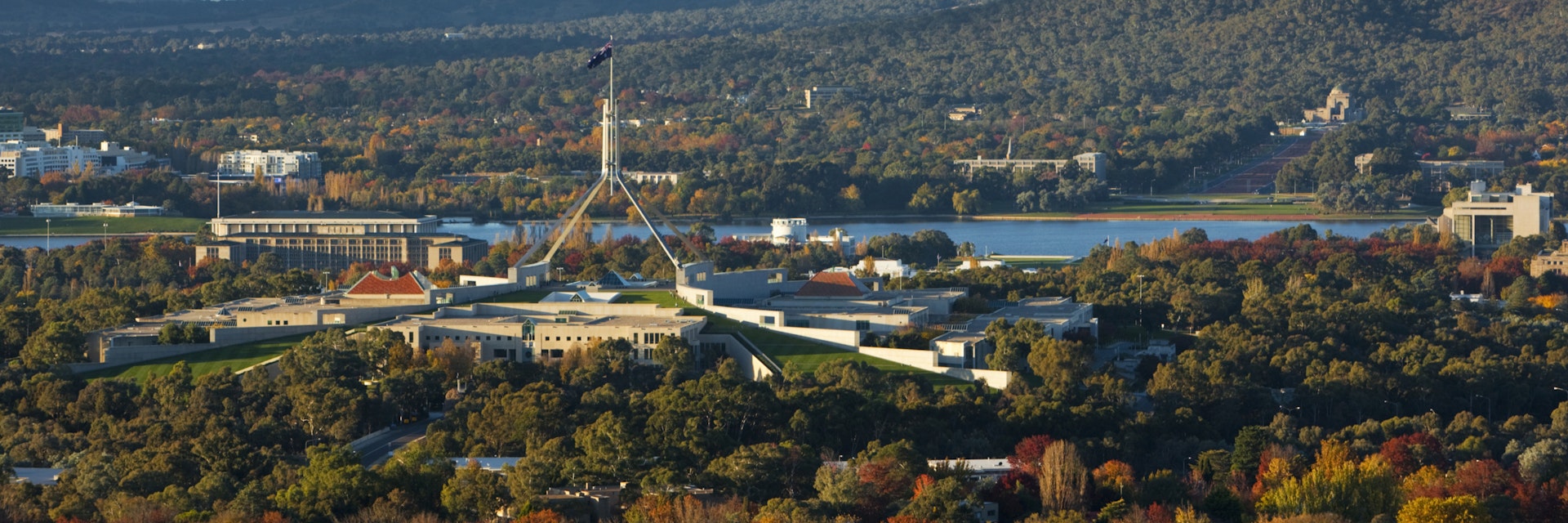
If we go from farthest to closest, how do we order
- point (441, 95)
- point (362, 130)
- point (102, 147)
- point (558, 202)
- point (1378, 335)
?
point (441, 95), point (362, 130), point (102, 147), point (558, 202), point (1378, 335)

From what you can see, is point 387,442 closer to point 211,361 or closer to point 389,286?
point 211,361

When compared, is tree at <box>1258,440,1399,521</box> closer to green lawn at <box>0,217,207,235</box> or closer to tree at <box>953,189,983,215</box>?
green lawn at <box>0,217,207,235</box>

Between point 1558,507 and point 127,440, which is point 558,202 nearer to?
point 127,440

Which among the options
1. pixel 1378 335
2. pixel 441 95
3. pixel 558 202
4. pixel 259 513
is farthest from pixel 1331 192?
pixel 259 513

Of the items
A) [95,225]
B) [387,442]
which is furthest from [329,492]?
[95,225]

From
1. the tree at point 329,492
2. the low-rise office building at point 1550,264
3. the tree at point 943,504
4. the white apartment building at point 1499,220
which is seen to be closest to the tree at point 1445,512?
the tree at point 943,504

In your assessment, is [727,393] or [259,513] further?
[727,393]
